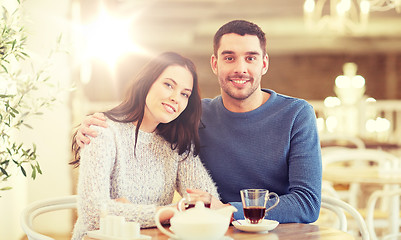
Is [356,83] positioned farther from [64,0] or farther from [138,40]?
[64,0]

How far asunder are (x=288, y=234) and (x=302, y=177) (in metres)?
0.33

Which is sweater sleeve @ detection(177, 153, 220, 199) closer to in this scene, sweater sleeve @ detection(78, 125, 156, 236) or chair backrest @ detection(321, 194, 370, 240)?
sweater sleeve @ detection(78, 125, 156, 236)

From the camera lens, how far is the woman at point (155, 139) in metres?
1.71

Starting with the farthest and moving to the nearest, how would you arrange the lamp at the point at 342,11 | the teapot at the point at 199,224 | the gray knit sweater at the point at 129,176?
the lamp at the point at 342,11 < the gray knit sweater at the point at 129,176 < the teapot at the point at 199,224

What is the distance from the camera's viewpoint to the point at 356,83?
10148 mm

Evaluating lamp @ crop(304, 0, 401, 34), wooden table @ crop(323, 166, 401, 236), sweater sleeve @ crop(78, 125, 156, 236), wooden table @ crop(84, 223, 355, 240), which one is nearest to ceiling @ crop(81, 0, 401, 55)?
lamp @ crop(304, 0, 401, 34)

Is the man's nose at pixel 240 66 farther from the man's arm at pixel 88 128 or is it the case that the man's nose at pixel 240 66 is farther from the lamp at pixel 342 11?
the lamp at pixel 342 11

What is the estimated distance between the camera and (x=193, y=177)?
72.2 inches

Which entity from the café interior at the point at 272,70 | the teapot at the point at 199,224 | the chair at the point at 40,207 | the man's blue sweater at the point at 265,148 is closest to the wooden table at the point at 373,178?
the café interior at the point at 272,70

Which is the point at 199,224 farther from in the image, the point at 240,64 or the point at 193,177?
the point at 240,64

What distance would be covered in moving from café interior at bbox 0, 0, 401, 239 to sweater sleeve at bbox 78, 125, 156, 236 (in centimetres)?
44

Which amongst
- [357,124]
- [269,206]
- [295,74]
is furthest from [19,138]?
[295,74]

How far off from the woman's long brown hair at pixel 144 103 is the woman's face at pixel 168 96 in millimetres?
19

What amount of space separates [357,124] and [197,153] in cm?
564
